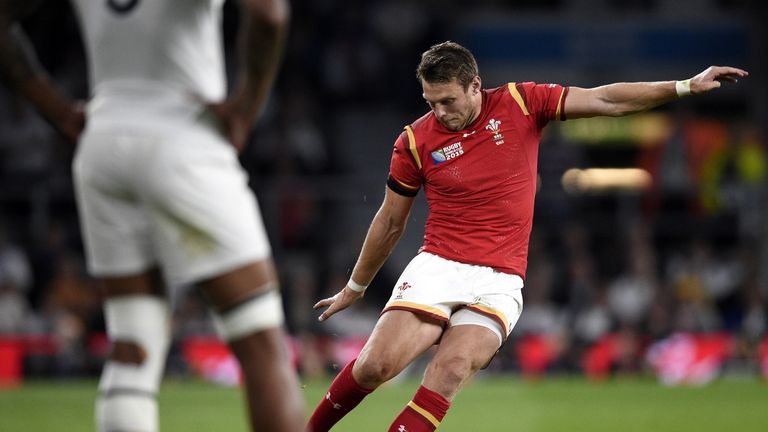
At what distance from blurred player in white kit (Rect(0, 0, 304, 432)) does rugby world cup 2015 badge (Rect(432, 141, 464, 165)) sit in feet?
7.76

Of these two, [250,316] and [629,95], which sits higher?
[629,95]

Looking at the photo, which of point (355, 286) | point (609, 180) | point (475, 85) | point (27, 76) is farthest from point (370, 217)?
point (27, 76)

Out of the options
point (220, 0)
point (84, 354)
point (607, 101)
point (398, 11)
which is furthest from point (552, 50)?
point (220, 0)

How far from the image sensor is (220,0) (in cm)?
407

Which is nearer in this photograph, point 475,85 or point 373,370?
point 373,370

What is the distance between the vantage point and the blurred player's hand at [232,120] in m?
4.01

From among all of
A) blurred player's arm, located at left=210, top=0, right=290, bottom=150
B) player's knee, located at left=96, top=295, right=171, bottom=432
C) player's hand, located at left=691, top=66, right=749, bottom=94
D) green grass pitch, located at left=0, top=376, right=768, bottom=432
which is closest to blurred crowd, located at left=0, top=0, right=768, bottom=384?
green grass pitch, located at left=0, top=376, right=768, bottom=432

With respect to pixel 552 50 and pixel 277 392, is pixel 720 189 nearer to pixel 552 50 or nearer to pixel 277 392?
pixel 552 50

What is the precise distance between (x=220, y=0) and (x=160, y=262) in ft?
2.88

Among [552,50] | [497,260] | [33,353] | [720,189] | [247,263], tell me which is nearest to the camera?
[247,263]

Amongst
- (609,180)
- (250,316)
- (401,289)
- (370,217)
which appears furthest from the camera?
(609,180)

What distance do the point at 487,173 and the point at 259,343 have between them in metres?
2.54

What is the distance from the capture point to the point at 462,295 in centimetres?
616

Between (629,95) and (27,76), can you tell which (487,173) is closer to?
(629,95)
